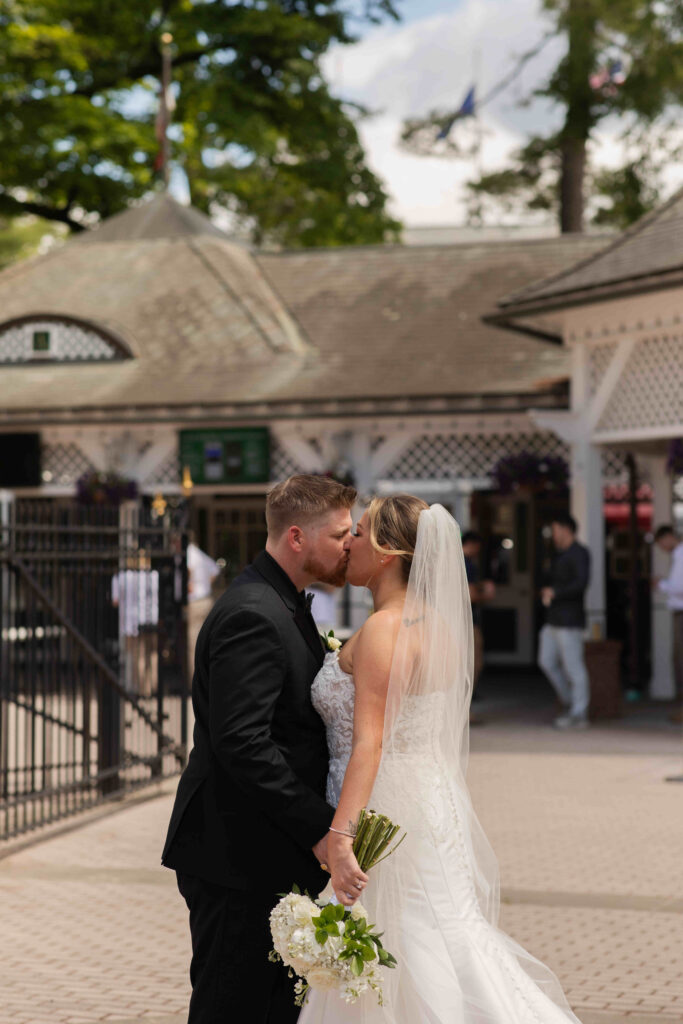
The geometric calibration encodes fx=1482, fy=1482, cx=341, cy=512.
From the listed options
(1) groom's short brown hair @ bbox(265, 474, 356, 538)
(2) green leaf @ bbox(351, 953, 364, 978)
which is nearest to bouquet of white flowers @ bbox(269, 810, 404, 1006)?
(2) green leaf @ bbox(351, 953, 364, 978)

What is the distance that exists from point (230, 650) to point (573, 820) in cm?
627

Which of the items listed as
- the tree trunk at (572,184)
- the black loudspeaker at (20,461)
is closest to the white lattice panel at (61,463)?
the black loudspeaker at (20,461)

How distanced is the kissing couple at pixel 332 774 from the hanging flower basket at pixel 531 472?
14073 mm

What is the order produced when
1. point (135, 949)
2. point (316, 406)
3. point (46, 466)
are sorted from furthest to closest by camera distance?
point (46, 466) < point (316, 406) < point (135, 949)

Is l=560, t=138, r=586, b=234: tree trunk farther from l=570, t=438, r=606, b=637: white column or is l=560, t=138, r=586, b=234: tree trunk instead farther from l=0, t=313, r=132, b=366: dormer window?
l=570, t=438, r=606, b=637: white column

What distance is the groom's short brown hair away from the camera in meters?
3.86

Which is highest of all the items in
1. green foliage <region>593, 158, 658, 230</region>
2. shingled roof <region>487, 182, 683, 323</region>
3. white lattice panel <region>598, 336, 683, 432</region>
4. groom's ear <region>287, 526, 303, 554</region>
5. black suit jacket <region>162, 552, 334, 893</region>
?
green foliage <region>593, 158, 658, 230</region>

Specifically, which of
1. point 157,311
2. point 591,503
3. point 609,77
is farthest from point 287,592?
point 609,77

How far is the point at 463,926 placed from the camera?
13.2 feet

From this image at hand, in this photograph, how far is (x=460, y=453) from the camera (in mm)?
18859

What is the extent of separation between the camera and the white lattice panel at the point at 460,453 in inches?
733

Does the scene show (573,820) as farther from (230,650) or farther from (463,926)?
(230,650)

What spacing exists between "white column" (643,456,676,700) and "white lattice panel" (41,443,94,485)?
307 inches

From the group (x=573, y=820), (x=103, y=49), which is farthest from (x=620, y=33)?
(x=573, y=820)
